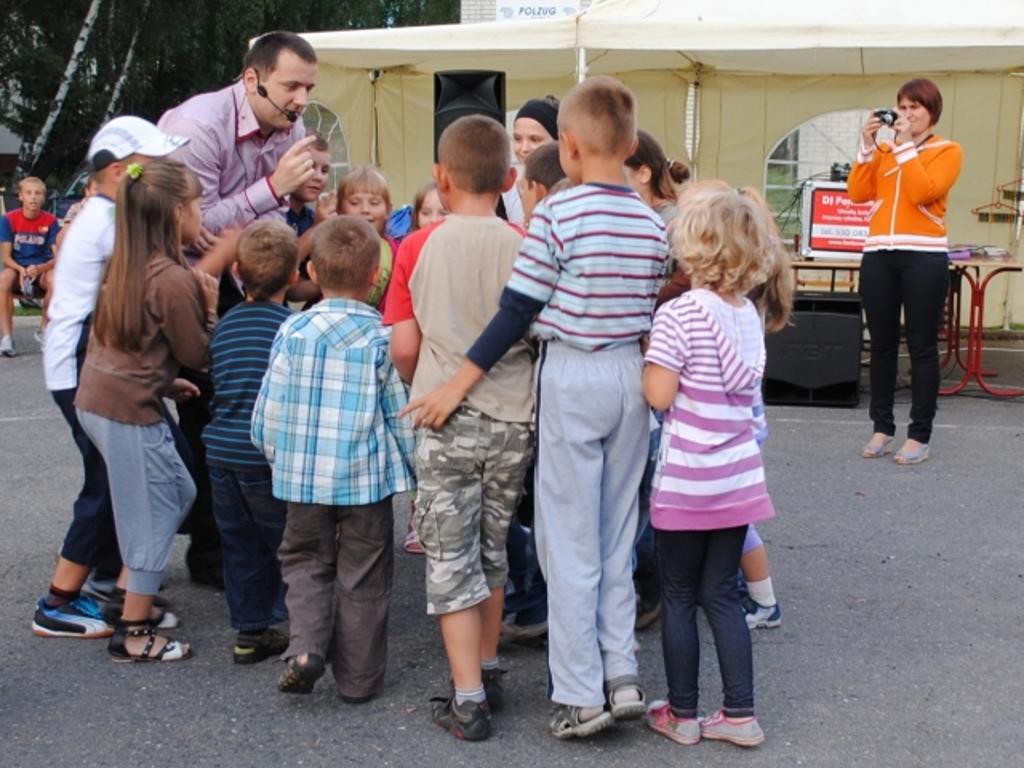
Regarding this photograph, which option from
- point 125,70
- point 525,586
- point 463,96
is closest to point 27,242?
point 463,96

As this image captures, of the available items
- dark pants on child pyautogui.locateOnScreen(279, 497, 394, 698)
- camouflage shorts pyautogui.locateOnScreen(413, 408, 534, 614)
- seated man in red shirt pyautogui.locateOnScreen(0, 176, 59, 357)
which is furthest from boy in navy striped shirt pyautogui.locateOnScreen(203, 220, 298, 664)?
seated man in red shirt pyautogui.locateOnScreen(0, 176, 59, 357)

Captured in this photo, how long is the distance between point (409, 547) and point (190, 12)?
21.7 meters

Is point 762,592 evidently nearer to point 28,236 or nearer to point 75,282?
point 75,282

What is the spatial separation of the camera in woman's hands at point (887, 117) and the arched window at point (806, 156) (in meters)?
4.83

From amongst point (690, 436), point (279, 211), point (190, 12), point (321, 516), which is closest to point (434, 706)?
point (321, 516)

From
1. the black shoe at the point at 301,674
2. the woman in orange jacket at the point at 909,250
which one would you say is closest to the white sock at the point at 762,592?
the black shoe at the point at 301,674

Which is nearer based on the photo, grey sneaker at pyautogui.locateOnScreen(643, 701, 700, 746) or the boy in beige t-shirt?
the boy in beige t-shirt

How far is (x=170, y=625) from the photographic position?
4074 millimetres

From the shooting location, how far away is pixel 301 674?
133 inches

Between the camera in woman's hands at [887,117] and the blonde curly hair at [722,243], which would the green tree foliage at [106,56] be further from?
the blonde curly hair at [722,243]

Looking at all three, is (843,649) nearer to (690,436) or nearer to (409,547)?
(690,436)

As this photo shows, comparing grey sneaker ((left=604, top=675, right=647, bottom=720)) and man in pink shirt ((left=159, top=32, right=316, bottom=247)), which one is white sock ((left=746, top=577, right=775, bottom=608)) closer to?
grey sneaker ((left=604, top=675, right=647, bottom=720))

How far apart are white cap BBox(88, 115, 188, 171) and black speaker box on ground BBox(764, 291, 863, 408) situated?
5277mm

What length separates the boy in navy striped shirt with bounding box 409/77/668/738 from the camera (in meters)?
3.00
